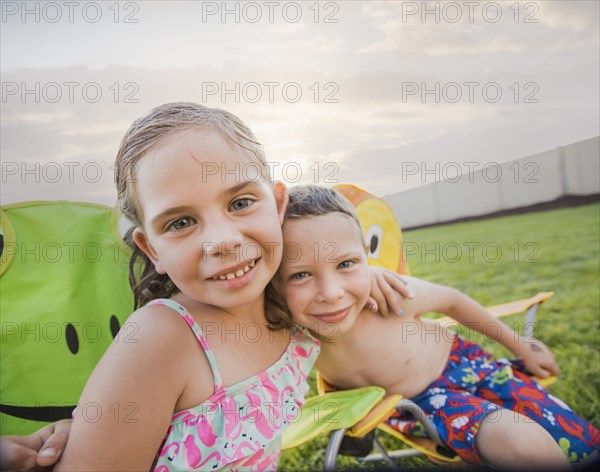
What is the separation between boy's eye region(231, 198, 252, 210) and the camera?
3.12 ft

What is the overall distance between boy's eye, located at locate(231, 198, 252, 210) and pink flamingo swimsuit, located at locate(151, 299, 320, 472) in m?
0.18

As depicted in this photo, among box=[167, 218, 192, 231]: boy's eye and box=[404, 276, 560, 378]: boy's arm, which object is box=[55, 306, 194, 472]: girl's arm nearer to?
box=[167, 218, 192, 231]: boy's eye

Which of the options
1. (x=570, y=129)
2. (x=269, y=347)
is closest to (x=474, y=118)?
(x=570, y=129)

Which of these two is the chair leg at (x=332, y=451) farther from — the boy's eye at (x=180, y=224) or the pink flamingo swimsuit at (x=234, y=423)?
the boy's eye at (x=180, y=224)

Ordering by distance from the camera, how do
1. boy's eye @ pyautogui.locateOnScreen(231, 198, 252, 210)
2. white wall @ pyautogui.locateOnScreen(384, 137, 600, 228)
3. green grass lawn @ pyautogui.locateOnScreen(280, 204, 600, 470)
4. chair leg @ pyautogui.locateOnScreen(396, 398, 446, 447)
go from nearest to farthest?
1. boy's eye @ pyautogui.locateOnScreen(231, 198, 252, 210)
2. chair leg @ pyautogui.locateOnScreen(396, 398, 446, 447)
3. white wall @ pyautogui.locateOnScreen(384, 137, 600, 228)
4. green grass lawn @ pyautogui.locateOnScreen(280, 204, 600, 470)

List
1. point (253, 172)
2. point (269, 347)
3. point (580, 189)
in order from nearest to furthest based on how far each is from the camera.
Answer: point (253, 172), point (269, 347), point (580, 189)

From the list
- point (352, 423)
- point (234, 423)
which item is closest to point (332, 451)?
point (352, 423)

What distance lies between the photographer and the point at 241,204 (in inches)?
37.9

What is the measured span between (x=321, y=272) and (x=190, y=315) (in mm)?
267

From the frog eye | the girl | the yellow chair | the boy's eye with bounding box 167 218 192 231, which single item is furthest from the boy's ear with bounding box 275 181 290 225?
the frog eye

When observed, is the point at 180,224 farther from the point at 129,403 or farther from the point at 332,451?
the point at 332,451

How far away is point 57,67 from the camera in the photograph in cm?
112

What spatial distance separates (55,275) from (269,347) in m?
0.42

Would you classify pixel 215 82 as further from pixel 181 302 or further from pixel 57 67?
pixel 181 302
